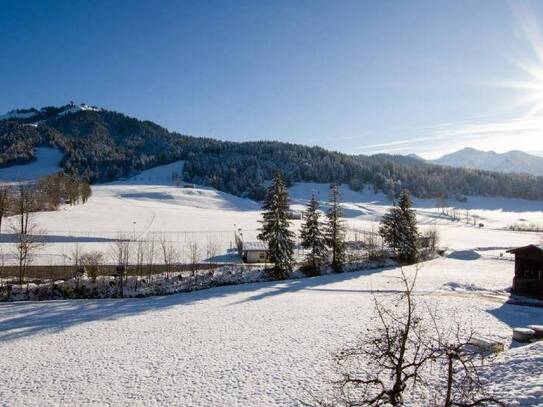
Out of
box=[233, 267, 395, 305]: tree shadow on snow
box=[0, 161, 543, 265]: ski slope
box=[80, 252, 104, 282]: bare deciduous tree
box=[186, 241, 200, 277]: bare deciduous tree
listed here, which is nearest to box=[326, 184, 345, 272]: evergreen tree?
box=[233, 267, 395, 305]: tree shadow on snow

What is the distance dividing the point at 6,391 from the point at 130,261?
3501cm

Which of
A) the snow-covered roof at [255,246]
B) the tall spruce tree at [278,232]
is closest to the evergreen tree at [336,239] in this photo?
the tall spruce tree at [278,232]

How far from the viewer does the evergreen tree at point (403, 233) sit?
5512cm

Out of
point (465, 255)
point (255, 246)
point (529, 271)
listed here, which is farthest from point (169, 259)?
point (465, 255)

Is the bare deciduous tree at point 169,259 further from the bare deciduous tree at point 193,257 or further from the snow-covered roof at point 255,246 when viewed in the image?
the snow-covered roof at point 255,246

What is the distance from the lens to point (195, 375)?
66.1 ft

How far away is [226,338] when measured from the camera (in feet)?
85.6

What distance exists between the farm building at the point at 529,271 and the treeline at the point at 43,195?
73351mm

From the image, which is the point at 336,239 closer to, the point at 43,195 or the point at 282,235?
the point at 282,235

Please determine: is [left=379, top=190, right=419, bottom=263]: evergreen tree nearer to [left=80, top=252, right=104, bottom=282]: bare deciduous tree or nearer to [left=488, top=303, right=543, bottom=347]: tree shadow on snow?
[left=488, top=303, right=543, bottom=347]: tree shadow on snow

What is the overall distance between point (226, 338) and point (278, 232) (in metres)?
21.3

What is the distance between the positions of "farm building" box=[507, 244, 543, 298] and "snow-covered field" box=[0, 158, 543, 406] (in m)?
2.09

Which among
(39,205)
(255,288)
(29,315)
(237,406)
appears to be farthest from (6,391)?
(39,205)

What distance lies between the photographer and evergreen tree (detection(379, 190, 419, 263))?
181ft
